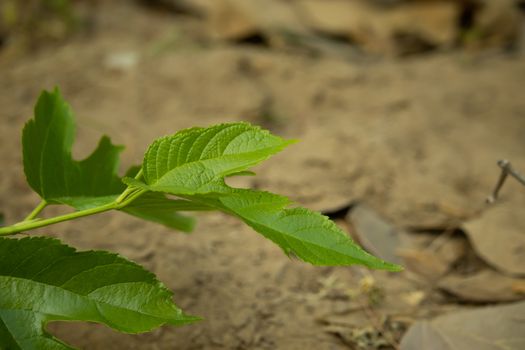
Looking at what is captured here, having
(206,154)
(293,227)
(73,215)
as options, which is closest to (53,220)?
(73,215)

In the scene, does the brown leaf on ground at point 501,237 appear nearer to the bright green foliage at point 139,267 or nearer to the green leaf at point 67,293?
the bright green foliage at point 139,267

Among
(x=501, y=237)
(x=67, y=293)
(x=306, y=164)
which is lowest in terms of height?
(x=501, y=237)

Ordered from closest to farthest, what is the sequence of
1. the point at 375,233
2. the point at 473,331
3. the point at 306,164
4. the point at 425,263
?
the point at 473,331 → the point at 425,263 → the point at 375,233 → the point at 306,164

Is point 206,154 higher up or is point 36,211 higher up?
point 206,154

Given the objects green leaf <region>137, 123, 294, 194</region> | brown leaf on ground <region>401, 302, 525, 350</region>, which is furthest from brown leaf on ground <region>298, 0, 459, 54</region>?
green leaf <region>137, 123, 294, 194</region>

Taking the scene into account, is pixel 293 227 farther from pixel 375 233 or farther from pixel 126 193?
pixel 375 233

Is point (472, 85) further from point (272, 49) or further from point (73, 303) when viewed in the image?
point (73, 303)

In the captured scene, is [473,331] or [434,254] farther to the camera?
[434,254]
